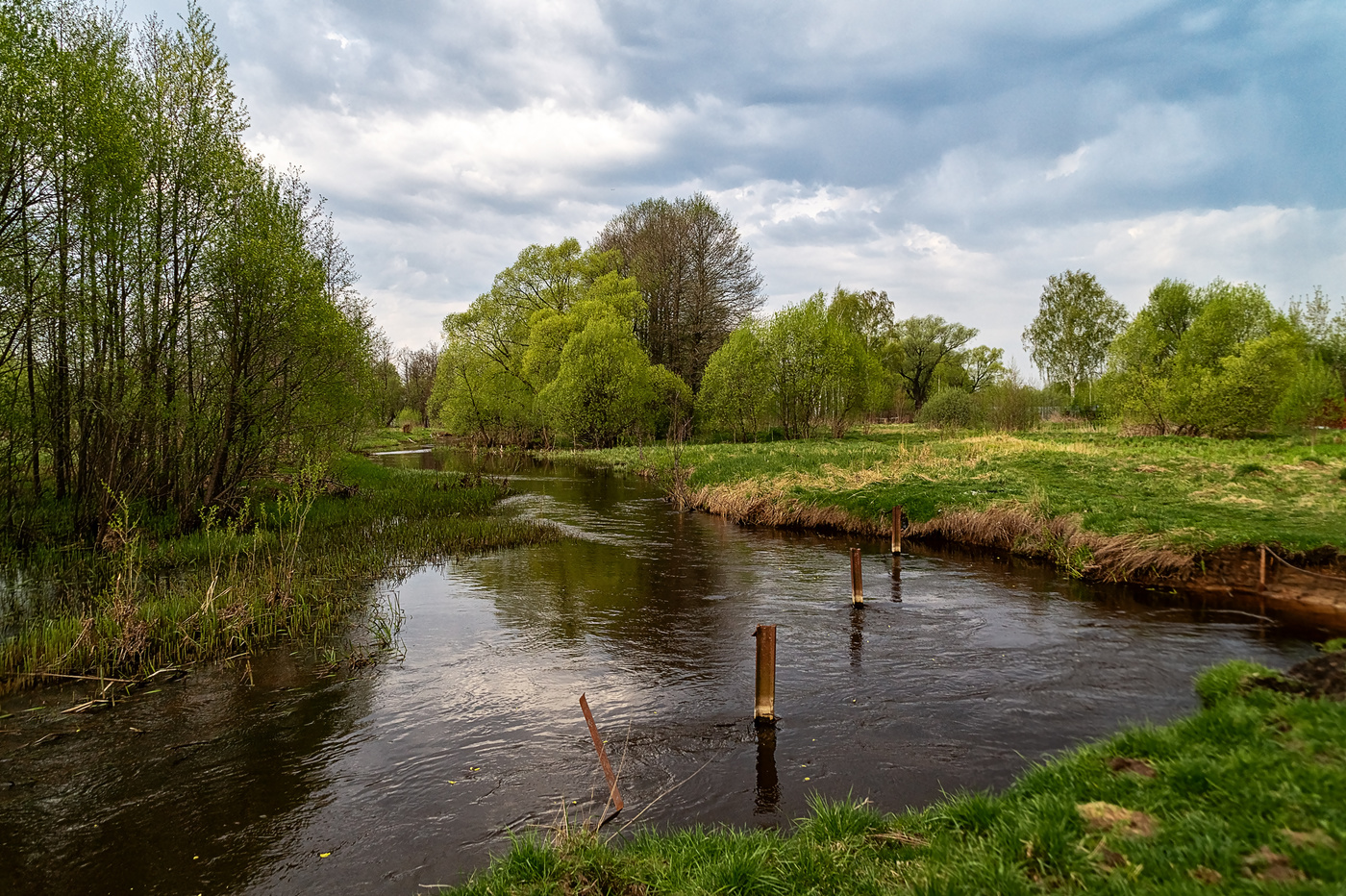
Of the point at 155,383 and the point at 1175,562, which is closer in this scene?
the point at 1175,562

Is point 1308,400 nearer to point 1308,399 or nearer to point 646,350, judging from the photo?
point 1308,399

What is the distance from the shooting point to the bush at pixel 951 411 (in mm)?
50875

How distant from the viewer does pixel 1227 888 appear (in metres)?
3.59

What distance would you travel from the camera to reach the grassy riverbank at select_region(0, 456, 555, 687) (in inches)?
374

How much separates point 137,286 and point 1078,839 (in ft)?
65.7

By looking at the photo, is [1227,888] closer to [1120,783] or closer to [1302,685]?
[1120,783]

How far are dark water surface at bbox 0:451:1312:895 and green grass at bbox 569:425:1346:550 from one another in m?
2.91

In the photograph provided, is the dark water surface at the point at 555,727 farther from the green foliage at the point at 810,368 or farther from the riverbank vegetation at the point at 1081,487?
the green foliage at the point at 810,368

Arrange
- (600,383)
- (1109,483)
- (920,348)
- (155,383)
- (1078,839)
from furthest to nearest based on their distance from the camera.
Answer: (920,348) < (600,383) < (1109,483) < (155,383) < (1078,839)

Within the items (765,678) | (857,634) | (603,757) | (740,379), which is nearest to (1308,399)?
(740,379)

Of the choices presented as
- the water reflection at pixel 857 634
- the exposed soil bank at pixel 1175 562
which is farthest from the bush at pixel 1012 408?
the water reflection at pixel 857 634

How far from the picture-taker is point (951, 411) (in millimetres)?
52219

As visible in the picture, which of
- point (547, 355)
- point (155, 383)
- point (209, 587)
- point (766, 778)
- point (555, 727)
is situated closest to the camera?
point (766, 778)

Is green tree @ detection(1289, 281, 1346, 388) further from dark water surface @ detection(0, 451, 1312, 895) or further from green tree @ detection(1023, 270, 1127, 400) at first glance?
dark water surface @ detection(0, 451, 1312, 895)
